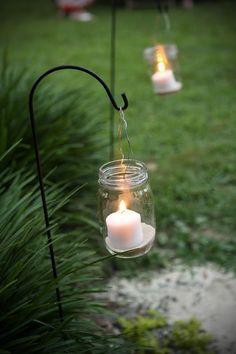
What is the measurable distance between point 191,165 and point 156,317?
1.86m

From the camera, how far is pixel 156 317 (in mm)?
2572

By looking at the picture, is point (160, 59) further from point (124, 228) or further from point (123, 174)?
point (124, 228)

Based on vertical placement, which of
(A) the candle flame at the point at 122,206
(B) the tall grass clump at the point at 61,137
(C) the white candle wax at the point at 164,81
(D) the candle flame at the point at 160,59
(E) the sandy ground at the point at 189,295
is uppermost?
(D) the candle flame at the point at 160,59

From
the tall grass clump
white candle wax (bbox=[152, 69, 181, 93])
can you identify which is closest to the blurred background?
the tall grass clump

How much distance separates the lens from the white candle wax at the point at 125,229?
169 centimetres

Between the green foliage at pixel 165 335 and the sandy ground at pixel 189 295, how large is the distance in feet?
0.20

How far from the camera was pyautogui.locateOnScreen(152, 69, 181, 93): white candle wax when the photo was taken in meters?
2.97

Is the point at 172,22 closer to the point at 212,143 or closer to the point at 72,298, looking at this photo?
the point at 212,143

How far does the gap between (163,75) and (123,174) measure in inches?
53.1

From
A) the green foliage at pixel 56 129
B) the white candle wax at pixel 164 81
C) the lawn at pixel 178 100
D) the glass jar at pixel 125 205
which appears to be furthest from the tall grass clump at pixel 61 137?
the glass jar at pixel 125 205

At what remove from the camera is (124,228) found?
1.69 metres

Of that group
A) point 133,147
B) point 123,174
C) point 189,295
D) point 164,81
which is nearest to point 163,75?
point 164,81

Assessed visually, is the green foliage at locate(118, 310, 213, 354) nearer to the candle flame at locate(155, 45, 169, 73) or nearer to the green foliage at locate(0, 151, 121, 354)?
the green foliage at locate(0, 151, 121, 354)

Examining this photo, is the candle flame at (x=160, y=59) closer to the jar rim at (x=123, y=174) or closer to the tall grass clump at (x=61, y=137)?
the tall grass clump at (x=61, y=137)
